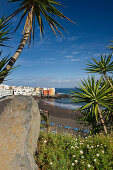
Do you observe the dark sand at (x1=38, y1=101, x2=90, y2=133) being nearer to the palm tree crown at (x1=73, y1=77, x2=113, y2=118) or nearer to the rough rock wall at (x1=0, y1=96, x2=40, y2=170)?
the palm tree crown at (x1=73, y1=77, x2=113, y2=118)

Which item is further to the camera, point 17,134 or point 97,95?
point 97,95

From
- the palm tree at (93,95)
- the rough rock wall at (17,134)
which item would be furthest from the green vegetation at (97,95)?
the rough rock wall at (17,134)

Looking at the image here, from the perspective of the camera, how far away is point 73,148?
291 cm

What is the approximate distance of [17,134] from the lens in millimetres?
2203

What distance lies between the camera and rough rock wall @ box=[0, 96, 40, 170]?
1987 millimetres

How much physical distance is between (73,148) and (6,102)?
1956 mm

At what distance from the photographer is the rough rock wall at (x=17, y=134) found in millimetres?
1987

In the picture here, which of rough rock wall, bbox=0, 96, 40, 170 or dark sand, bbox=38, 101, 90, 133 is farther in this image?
dark sand, bbox=38, 101, 90, 133

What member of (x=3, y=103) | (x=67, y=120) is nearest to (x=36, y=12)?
(x=3, y=103)

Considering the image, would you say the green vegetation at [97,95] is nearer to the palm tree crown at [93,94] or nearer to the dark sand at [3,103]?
the palm tree crown at [93,94]

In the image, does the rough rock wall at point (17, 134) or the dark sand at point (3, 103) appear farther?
the dark sand at point (3, 103)

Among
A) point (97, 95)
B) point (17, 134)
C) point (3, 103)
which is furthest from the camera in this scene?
point (97, 95)

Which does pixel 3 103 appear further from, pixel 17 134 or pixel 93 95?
pixel 93 95

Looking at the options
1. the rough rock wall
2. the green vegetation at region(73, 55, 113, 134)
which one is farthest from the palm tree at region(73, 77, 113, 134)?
the rough rock wall
